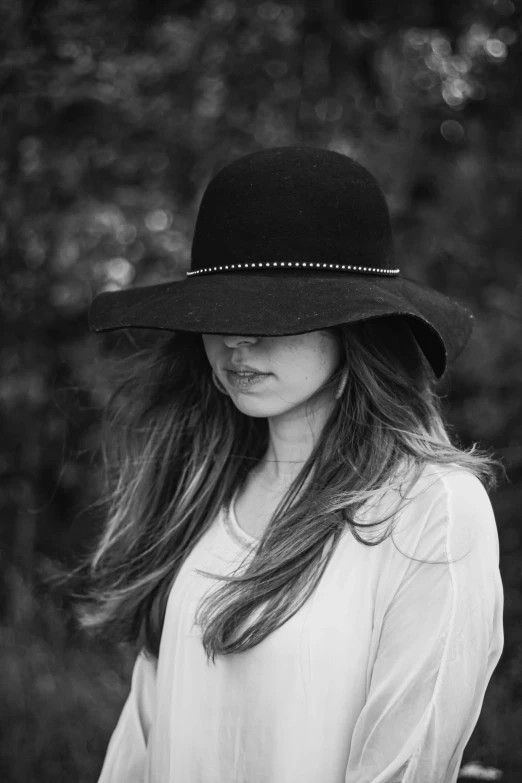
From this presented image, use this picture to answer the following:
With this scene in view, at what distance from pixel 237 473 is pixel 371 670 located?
0.67 metres

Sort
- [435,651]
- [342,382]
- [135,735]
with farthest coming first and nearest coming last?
[135,735] < [342,382] < [435,651]

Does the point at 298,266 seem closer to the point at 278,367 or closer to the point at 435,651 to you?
the point at 278,367

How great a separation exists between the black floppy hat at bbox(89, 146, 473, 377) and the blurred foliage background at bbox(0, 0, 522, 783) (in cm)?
164

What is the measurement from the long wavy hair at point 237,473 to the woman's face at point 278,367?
0.16 feet

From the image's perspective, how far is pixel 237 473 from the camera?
1.92m

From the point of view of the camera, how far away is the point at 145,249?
3.17m

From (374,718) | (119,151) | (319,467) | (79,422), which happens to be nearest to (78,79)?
(119,151)

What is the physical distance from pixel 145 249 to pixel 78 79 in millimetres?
682

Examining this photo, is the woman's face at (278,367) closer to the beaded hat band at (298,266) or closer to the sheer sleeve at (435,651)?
the beaded hat band at (298,266)

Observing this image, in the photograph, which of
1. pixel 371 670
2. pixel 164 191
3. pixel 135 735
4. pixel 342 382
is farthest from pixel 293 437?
pixel 164 191

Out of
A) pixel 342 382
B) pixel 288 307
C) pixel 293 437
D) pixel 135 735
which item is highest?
pixel 288 307

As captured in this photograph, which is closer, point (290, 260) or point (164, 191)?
point (290, 260)

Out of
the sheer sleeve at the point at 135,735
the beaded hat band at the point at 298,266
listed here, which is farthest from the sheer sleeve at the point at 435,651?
the sheer sleeve at the point at 135,735

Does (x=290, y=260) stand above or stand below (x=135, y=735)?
above
